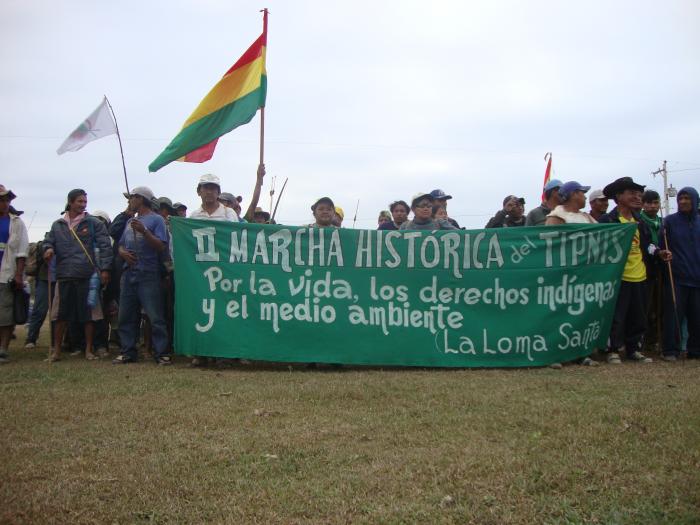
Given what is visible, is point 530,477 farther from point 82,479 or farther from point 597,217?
point 597,217

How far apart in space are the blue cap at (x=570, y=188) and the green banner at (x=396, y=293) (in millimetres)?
420

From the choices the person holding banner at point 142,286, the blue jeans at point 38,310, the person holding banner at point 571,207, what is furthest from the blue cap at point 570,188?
the blue jeans at point 38,310

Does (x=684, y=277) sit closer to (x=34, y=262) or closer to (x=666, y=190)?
(x=34, y=262)

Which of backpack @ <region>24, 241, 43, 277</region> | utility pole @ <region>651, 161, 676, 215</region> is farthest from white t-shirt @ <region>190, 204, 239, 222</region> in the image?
utility pole @ <region>651, 161, 676, 215</region>

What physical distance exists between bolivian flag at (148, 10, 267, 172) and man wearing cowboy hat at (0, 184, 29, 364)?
1.71m

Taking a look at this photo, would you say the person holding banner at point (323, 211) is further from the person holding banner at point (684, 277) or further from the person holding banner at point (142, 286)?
the person holding banner at point (684, 277)

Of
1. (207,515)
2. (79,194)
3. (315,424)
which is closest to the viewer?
(207,515)

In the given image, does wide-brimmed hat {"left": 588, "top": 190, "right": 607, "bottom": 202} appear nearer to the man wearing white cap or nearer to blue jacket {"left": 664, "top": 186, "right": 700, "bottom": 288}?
blue jacket {"left": 664, "top": 186, "right": 700, "bottom": 288}

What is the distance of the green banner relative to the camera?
6.79 m

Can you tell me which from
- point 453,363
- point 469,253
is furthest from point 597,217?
point 453,363

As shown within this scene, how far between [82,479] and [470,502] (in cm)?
204

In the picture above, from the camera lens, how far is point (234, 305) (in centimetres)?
695

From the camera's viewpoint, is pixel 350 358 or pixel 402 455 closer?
pixel 402 455

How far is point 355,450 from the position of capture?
381 cm
